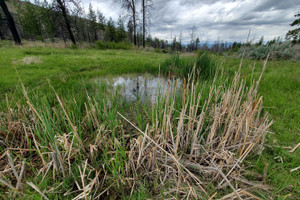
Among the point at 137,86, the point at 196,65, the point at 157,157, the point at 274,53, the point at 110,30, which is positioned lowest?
the point at 157,157

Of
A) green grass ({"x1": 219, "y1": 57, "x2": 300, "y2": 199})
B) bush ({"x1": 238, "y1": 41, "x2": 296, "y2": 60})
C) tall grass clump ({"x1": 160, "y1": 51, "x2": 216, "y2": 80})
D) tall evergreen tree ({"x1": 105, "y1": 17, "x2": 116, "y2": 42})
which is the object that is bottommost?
green grass ({"x1": 219, "y1": 57, "x2": 300, "y2": 199})

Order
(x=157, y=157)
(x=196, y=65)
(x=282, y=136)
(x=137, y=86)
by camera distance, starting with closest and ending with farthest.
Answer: (x=157, y=157) < (x=282, y=136) < (x=137, y=86) < (x=196, y=65)

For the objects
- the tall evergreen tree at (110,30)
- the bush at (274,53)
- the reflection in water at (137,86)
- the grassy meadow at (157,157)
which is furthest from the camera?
the tall evergreen tree at (110,30)

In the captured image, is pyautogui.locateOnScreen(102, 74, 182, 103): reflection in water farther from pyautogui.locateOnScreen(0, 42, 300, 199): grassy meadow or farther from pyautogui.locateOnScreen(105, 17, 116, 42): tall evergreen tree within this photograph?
pyautogui.locateOnScreen(105, 17, 116, 42): tall evergreen tree

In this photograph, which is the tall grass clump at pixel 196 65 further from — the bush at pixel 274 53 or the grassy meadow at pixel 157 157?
the bush at pixel 274 53

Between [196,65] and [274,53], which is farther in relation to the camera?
Result: [274,53]

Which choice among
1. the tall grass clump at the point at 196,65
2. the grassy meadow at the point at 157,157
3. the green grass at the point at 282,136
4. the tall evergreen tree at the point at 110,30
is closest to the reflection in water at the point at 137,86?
the tall grass clump at the point at 196,65

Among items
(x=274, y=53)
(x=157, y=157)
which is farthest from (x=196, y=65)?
(x=274, y=53)

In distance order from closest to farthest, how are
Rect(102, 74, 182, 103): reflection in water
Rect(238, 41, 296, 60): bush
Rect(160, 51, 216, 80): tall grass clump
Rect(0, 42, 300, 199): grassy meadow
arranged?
Rect(0, 42, 300, 199): grassy meadow → Rect(102, 74, 182, 103): reflection in water → Rect(160, 51, 216, 80): tall grass clump → Rect(238, 41, 296, 60): bush

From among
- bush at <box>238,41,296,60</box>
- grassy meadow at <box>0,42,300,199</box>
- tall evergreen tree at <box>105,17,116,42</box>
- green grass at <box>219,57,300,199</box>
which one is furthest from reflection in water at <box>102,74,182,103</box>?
tall evergreen tree at <box>105,17,116,42</box>

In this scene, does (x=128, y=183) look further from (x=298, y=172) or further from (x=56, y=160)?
(x=298, y=172)

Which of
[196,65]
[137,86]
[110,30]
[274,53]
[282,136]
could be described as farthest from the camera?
[110,30]

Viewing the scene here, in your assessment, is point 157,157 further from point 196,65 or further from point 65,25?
point 65,25

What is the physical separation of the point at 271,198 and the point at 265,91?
2488mm
